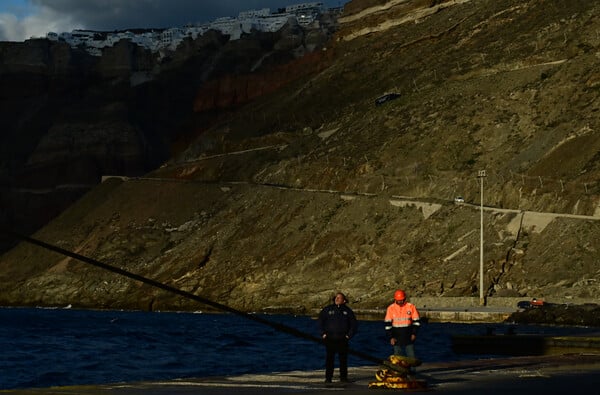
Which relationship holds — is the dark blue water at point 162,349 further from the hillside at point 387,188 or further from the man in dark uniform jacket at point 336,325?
the man in dark uniform jacket at point 336,325

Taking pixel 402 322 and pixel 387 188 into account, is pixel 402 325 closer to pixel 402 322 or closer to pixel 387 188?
pixel 402 322

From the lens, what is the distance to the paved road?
976 inches

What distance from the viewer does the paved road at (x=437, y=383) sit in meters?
24.8

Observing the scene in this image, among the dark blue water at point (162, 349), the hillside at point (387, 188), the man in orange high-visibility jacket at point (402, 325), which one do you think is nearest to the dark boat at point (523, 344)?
the dark blue water at point (162, 349)

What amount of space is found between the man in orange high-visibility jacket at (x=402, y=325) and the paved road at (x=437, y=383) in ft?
3.18

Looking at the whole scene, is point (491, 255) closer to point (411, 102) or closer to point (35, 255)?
point (411, 102)

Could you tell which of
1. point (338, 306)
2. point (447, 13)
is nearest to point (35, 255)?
point (447, 13)

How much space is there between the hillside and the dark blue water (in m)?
13.9

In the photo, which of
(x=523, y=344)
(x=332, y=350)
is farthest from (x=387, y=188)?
(x=332, y=350)

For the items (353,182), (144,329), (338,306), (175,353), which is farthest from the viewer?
(353,182)

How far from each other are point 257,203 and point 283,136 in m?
19.4

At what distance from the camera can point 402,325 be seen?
27.3 meters

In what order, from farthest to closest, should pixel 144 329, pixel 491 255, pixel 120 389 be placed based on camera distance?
pixel 491 255 < pixel 144 329 < pixel 120 389

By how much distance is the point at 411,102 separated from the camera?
428 ft
